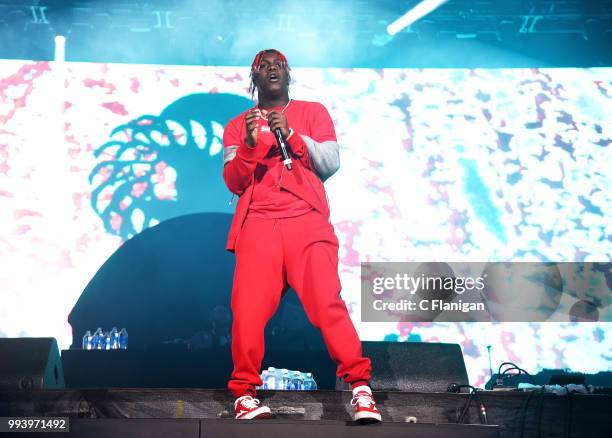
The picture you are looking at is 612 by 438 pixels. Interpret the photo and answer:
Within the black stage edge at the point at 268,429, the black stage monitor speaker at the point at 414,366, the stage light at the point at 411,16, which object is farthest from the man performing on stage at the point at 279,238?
the stage light at the point at 411,16

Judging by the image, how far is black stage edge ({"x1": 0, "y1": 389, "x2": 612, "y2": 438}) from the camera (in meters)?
2.75

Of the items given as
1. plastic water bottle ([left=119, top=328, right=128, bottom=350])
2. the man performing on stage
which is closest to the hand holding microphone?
the man performing on stage

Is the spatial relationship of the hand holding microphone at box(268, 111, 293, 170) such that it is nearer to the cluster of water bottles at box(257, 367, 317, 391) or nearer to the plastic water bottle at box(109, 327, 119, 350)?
the cluster of water bottles at box(257, 367, 317, 391)

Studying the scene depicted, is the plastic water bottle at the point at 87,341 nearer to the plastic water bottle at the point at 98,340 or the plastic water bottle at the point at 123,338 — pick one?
the plastic water bottle at the point at 98,340

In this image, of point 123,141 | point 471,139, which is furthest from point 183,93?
point 471,139

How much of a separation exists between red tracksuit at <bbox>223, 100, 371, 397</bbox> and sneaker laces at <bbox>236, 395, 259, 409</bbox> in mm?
41

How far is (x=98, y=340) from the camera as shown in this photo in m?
4.17

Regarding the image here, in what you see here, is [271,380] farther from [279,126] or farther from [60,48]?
[60,48]

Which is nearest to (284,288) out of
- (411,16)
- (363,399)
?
(363,399)

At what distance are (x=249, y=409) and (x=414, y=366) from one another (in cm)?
107

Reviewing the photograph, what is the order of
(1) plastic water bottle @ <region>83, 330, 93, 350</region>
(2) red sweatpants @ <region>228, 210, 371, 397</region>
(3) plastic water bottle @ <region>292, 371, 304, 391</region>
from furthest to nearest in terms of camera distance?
(1) plastic water bottle @ <region>83, 330, 93, 350</region>, (3) plastic water bottle @ <region>292, 371, 304, 391</region>, (2) red sweatpants @ <region>228, 210, 371, 397</region>

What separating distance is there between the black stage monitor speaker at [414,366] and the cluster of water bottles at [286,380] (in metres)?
0.27

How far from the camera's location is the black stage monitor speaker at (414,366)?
326cm

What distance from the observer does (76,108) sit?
4.46 m
